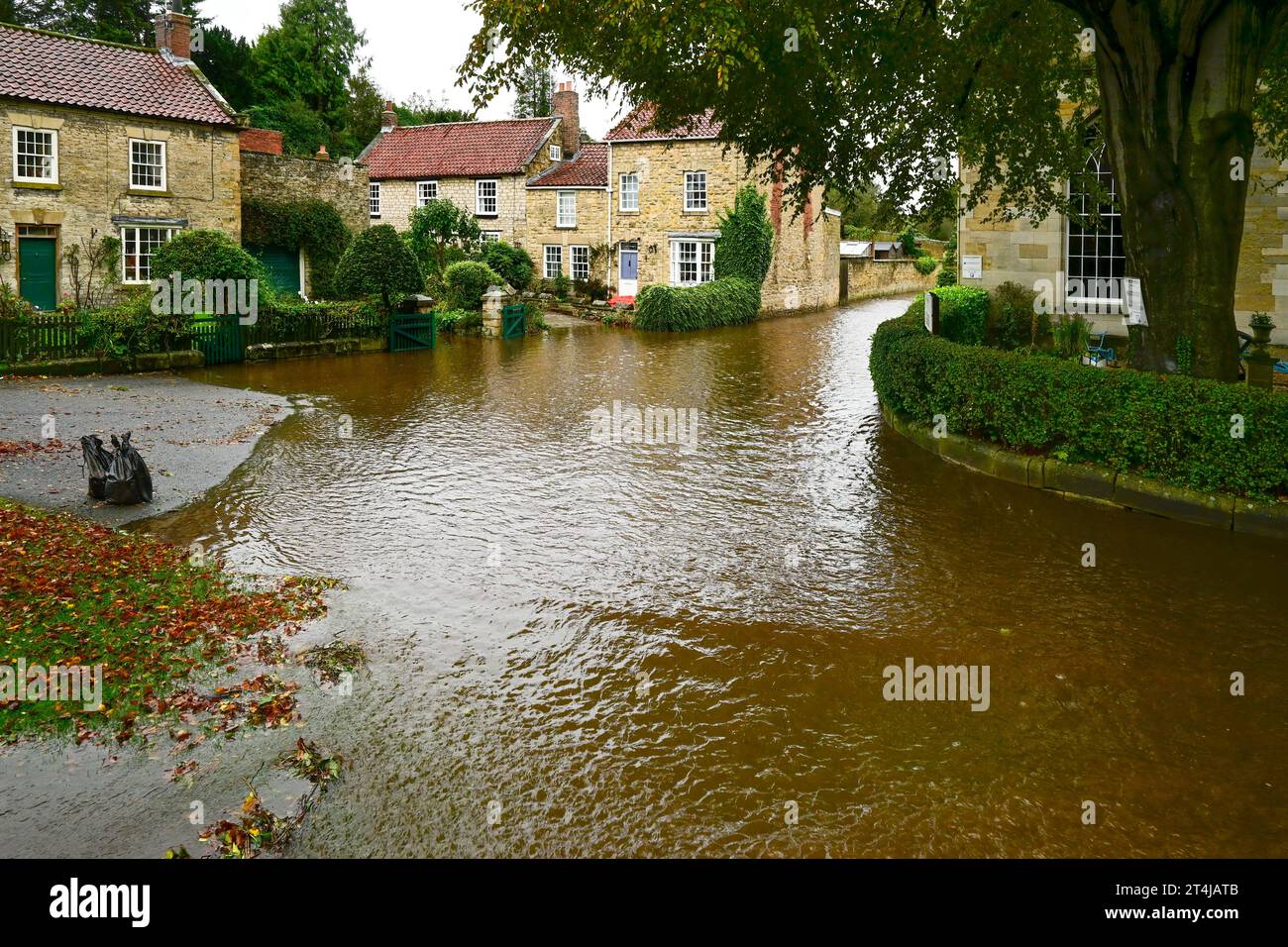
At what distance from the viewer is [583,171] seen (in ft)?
135

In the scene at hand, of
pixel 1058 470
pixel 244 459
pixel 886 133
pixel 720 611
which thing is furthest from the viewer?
pixel 886 133

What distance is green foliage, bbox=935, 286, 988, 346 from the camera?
19.3m

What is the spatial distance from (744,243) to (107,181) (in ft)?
69.8

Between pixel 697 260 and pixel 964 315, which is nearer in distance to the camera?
pixel 964 315

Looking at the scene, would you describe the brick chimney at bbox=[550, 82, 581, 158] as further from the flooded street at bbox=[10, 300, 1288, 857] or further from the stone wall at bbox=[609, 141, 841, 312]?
the flooded street at bbox=[10, 300, 1288, 857]

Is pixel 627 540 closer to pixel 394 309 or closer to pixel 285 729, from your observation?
pixel 285 729

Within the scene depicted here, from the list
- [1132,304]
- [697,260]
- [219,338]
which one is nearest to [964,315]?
[1132,304]

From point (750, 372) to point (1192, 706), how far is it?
16907mm

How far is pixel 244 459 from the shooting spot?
1306 centimetres

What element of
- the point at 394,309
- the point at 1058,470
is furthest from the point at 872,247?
the point at 1058,470

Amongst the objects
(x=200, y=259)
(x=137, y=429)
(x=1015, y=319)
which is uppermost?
(x=200, y=259)

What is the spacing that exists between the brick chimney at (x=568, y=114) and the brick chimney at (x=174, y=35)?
53.4 ft

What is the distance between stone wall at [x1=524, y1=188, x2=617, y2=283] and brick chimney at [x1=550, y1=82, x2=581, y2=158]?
12.5ft

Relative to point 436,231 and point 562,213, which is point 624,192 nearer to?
point 562,213
